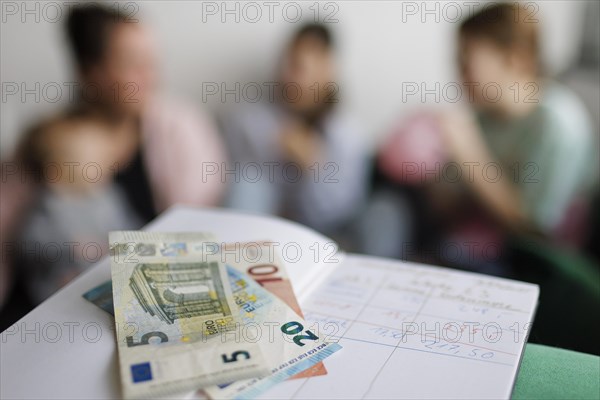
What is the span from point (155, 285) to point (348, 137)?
0.88 meters

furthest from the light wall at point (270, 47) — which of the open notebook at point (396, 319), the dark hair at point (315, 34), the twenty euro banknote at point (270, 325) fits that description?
the twenty euro banknote at point (270, 325)

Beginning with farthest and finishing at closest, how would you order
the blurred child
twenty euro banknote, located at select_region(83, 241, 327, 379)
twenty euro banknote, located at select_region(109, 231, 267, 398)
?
the blurred child, twenty euro banknote, located at select_region(83, 241, 327, 379), twenty euro banknote, located at select_region(109, 231, 267, 398)

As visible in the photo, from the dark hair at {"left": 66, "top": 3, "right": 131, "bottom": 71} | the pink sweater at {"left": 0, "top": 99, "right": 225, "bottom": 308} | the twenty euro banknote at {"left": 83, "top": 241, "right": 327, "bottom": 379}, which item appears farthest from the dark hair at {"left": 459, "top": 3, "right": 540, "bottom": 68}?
the twenty euro banknote at {"left": 83, "top": 241, "right": 327, "bottom": 379}

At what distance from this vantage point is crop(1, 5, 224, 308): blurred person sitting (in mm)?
1298

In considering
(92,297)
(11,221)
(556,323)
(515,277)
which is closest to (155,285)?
(92,297)

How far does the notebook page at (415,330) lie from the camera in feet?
1.71

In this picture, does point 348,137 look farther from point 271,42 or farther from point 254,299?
point 254,299

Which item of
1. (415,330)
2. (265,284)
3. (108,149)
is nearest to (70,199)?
(108,149)

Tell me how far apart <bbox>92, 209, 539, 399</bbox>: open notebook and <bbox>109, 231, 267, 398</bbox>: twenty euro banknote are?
0.18ft

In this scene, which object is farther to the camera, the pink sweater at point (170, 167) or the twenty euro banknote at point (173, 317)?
the pink sweater at point (170, 167)

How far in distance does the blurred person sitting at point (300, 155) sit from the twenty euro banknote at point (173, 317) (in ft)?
2.37

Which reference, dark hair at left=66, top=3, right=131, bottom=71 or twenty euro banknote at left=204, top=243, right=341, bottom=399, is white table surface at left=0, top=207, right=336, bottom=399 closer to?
twenty euro banknote at left=204, top=243, right=341, bottom=399

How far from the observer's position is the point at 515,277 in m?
1.10

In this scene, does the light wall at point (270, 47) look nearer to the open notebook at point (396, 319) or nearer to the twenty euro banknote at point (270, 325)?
the open notebook at point (396, 319)
